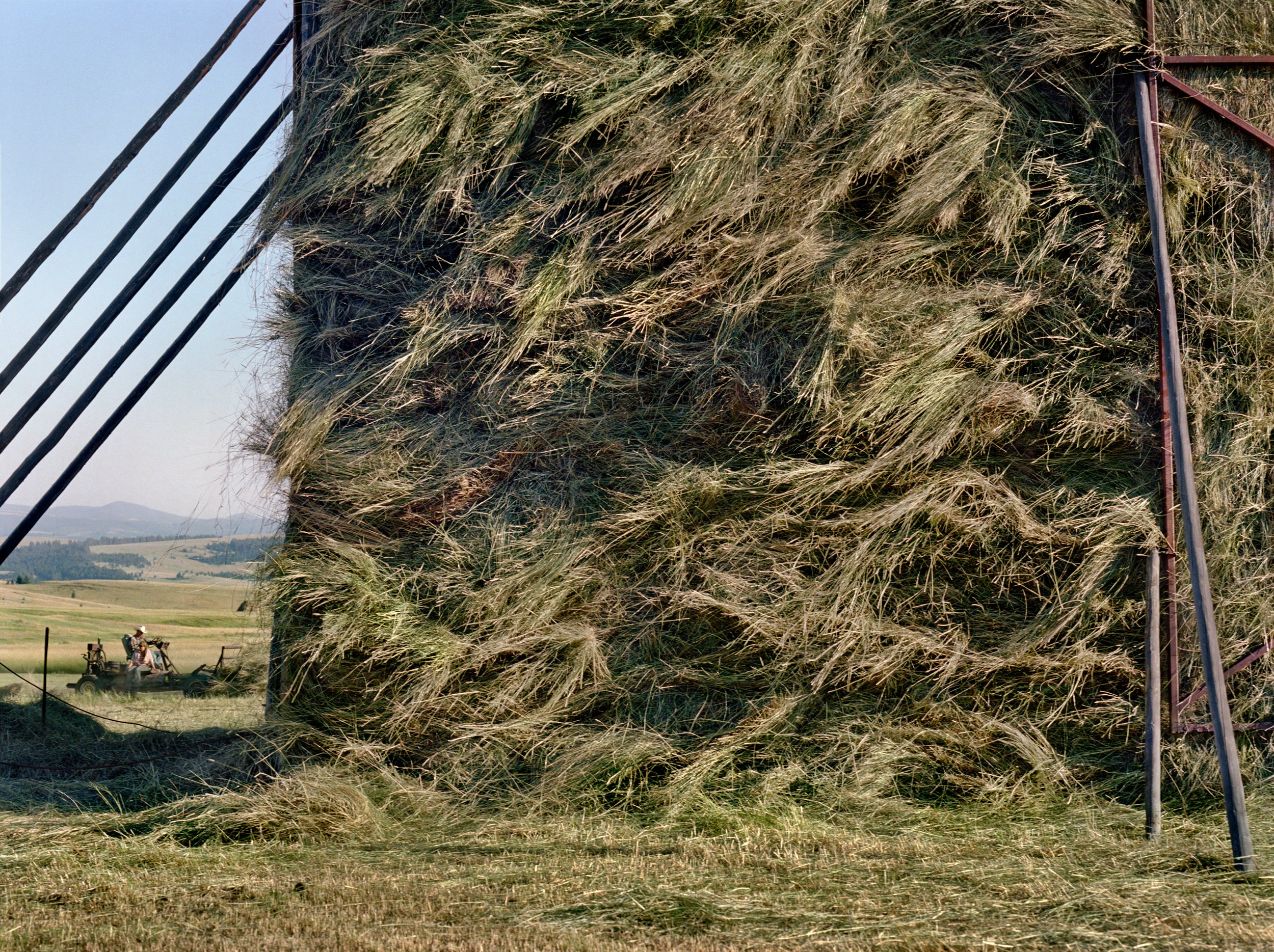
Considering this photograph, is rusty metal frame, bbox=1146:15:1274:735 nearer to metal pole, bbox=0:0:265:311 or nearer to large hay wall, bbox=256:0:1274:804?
large hay wall, bbox=256:0:1274:804

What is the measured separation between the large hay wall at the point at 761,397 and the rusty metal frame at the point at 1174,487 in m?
0.07

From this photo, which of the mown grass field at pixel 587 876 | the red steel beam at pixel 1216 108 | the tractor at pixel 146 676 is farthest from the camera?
the tractor at pixel 146 676

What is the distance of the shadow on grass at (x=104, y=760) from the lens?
3590 millimetres

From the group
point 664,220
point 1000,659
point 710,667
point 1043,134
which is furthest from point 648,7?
point 1000,659

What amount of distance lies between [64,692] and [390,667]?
371cm

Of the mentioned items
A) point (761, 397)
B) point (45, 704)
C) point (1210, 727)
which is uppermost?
point (761, 397)

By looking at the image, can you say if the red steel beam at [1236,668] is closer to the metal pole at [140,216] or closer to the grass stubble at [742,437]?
the grass stubble at [742,437]

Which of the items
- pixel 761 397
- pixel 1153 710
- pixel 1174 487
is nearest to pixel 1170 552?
pixel 1174 487

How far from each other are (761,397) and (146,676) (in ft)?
17.4

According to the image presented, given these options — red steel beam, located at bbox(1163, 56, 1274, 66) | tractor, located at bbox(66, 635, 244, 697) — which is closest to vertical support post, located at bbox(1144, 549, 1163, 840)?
red steel beam, located at bbox(1163, 56, 1274, 66)

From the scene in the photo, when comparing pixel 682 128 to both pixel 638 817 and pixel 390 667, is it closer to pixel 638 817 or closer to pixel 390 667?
pixel 390 667

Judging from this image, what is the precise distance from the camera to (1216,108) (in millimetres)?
3529

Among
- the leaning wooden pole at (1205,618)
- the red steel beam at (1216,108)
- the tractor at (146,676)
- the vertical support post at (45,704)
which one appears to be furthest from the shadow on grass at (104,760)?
the red steel beam at (1216,108)

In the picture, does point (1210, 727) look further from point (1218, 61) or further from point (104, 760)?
point (104, 760)
